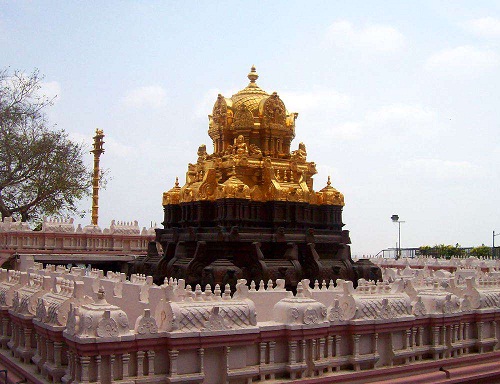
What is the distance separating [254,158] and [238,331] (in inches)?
376

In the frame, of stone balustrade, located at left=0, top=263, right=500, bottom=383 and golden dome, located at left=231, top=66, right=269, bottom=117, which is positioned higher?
golden dome, located at left=231, top=66, right=269, bottom=117

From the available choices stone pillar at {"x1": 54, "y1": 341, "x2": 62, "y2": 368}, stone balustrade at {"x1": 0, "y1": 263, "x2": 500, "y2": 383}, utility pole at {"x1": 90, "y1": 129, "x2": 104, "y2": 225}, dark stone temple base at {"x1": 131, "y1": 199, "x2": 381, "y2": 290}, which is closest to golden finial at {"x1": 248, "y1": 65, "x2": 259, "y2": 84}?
dark stone temple base at {"x1": 131, "y1": 199, "x2": 381, "y2": 290}

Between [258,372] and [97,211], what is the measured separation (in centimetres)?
3058

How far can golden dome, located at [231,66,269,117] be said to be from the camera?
21.2 m

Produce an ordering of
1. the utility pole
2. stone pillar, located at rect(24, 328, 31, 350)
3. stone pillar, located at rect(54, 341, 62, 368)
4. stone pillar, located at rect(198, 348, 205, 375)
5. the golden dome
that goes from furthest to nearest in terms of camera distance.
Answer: the utility pole, the golden dome, stone pillar, located at rect(24, 328, 31, 350), stone pillar, located at rect(54, 341, 62, 368), stone pillar, located at rect(198, 348, 205, 375)

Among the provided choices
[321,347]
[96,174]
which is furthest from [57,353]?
[96,174]

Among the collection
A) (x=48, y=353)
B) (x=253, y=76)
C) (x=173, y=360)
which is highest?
(x=253, y=76)

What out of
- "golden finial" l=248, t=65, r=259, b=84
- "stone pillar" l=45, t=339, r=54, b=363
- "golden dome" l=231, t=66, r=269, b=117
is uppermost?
"golden finial" l=248, t=65, r=259, b=84

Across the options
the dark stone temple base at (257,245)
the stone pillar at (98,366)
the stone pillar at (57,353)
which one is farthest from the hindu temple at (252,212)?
the stone pillar at (98,366)

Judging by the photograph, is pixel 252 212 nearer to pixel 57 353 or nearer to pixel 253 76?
pixel 253 76

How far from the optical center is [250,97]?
21422mm

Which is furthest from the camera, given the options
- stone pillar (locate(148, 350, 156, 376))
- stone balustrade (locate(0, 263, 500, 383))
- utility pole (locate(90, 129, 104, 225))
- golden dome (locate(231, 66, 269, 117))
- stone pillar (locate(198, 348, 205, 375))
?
utility pole (locate(90, 129, 104, 225))

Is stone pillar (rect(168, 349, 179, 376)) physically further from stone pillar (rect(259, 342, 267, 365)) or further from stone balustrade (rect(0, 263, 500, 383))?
stone pillar (rect(259, 342, 267, 365))

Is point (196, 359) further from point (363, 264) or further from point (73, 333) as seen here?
point (363, 264)
